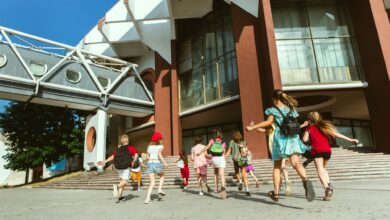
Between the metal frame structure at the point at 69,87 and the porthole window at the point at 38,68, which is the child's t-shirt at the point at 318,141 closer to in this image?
the metal frame structure at the point at 69,87

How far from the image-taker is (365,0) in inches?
558

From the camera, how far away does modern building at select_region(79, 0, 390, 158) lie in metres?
13.7

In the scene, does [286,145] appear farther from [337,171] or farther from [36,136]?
[36,136]

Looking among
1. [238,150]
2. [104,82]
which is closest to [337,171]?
[238,150]

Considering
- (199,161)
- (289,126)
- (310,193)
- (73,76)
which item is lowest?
(310,193)

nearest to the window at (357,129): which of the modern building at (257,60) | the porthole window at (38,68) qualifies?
the modern building at (257,60)

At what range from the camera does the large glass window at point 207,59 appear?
673 inches

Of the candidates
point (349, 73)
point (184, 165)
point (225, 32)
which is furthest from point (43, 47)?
point (349, 73)

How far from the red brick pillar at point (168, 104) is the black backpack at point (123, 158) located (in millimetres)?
12274

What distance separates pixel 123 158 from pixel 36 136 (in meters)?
18.2

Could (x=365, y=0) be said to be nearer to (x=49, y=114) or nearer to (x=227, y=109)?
(x=227, y=109)

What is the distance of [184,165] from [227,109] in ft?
29.5

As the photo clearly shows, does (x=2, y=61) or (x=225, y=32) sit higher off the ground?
(x=225, y=32)

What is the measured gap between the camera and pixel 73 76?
18.9 meters
